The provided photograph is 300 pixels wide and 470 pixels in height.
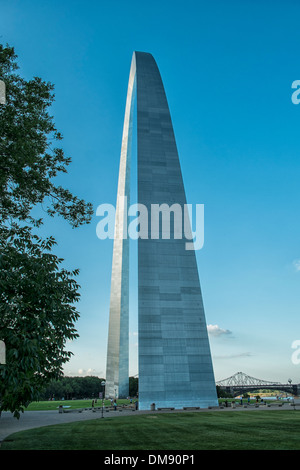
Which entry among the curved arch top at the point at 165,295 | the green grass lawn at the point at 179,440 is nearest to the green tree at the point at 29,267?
the green grass lawn at the point at 179,440

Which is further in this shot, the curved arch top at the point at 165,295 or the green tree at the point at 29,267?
the curved arch top at the point at 165,295

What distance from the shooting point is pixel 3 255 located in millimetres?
10820

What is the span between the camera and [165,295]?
126 feet

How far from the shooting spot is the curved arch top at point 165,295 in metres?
35.2

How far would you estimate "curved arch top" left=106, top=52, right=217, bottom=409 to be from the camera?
35.2 metres

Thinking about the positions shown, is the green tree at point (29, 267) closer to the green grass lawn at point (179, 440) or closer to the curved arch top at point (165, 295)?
the green grass lawn at point (179, 440)

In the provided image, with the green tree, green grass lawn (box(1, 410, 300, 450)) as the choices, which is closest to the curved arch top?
green grass lawn (box(1, 410, 300, 450))

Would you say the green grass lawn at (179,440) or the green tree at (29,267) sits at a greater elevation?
the green tree at (29,267)

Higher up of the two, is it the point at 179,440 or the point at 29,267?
the point at 29,267

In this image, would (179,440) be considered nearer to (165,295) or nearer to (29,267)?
(29,267)

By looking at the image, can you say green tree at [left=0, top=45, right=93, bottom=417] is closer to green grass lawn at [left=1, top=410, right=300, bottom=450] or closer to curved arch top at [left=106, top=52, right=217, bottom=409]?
green grass lawn at [left=1, top=410, right=300, bottom=450]

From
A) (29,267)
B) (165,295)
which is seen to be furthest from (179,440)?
(165,295)

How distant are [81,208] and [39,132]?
4272 millimetres
